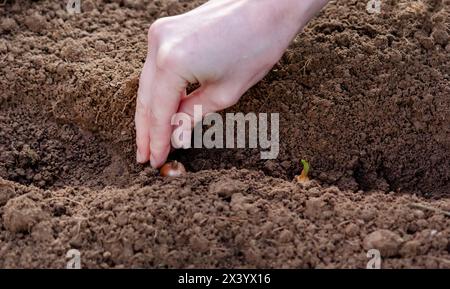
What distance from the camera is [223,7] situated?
1.74m

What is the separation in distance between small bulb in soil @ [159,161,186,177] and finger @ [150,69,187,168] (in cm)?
4

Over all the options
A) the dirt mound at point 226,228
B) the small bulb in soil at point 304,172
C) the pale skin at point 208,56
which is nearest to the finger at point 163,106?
the pale skin at point 208,56

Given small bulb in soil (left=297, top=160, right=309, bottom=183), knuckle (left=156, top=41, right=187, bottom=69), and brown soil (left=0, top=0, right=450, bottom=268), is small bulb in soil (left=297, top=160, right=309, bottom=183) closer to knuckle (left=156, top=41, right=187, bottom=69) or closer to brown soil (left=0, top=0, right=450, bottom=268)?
brown soil (left=0, top=0, right=450, bottom=268)

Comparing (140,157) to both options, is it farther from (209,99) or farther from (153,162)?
(209,99)

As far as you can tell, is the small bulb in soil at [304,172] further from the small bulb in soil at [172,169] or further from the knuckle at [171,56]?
the knuckle at [171,56]

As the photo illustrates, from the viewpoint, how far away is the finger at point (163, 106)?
1686 mm

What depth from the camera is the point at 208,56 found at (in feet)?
5.45

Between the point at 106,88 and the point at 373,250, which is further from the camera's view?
the point at 106,88

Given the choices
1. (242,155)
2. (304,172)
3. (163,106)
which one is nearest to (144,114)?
(163,106)

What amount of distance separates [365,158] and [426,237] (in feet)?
1.28
